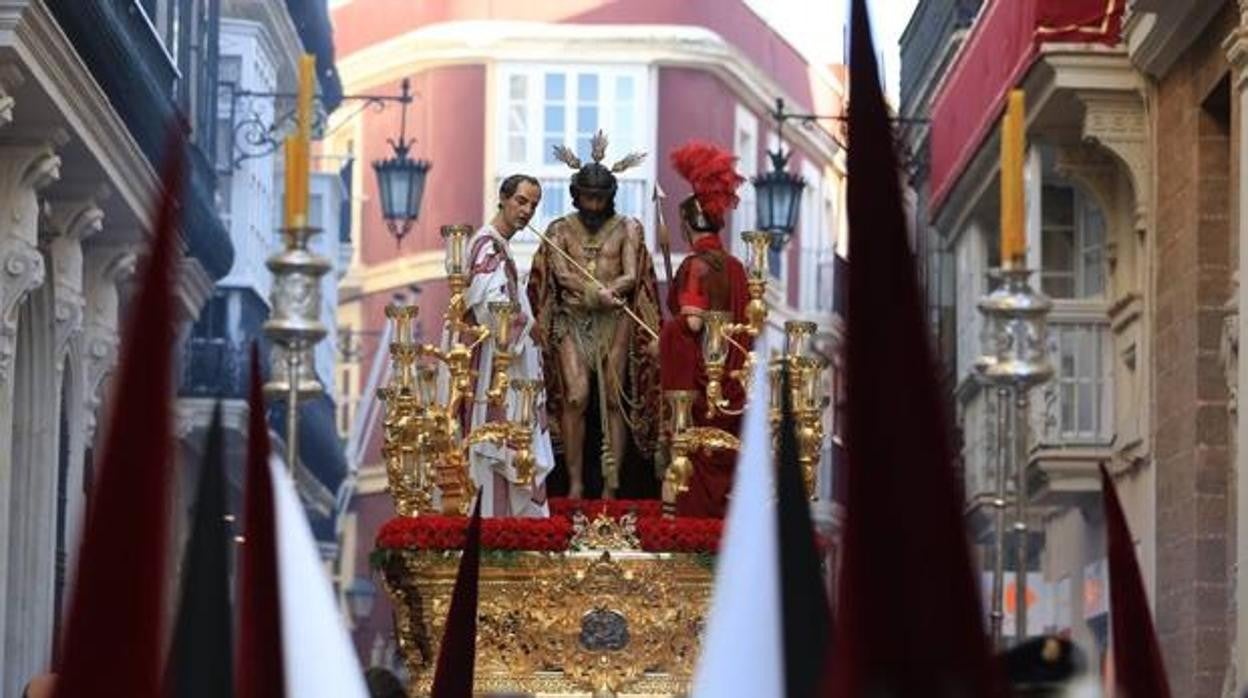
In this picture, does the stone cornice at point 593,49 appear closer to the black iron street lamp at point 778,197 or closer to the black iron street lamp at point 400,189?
the black iron street lamp at point 400,189

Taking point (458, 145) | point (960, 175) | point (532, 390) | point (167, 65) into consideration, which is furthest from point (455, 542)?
point (458, 145)

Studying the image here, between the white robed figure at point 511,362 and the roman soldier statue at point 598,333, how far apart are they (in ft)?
0.62

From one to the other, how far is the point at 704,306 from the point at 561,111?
43.9 meters

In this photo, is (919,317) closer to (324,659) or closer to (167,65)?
(324,659)

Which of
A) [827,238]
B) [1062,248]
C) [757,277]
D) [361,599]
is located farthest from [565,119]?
[757,277]

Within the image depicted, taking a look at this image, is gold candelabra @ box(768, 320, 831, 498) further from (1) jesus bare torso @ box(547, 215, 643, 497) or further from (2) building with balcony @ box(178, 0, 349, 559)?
(2) building with balcony @ box(178, 0, 349, 559)

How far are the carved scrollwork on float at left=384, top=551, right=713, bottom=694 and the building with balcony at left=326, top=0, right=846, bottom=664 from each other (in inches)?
1585

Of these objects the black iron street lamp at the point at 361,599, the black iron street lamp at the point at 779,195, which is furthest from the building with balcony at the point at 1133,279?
the black iron street lamp at the point at 361,599

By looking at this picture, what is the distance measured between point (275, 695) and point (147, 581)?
1.40 metres

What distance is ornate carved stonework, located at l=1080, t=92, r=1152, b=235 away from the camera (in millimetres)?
29828

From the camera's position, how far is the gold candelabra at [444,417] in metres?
18.2

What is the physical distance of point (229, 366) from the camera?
43312 mm

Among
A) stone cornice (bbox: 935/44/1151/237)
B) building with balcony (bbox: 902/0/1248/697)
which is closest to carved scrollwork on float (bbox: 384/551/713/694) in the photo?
building with balcony (bbox: 902/0/1248/697)

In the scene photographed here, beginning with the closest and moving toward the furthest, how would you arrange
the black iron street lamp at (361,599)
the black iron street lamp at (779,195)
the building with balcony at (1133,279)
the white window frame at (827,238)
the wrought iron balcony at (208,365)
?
1. the building with balcony at (1133,279)
2. the black iron street lamp at (779,195)
3. the wrought iron balcony at (208,365)
4. the black iron street lamp at (361,599)
5. the white window frame at (827,238)
